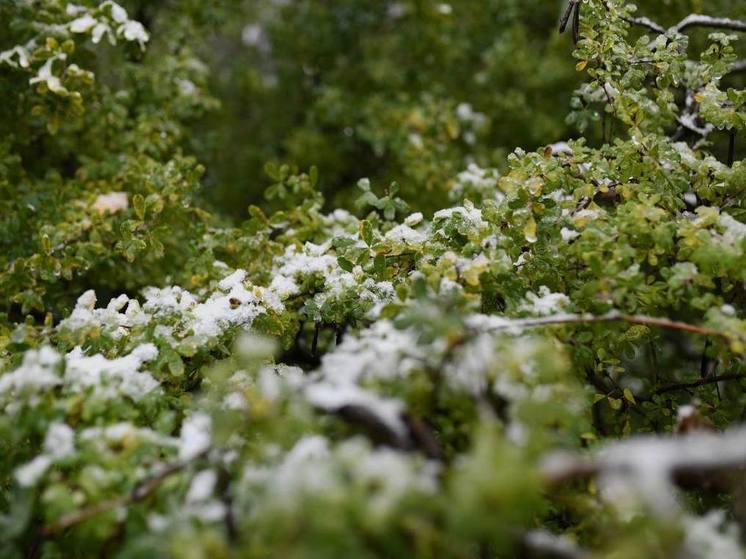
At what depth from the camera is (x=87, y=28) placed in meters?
3.24

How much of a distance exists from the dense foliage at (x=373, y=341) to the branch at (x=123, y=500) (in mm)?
→ 10

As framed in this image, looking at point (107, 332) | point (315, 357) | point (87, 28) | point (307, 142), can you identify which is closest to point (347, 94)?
point (307, 142)

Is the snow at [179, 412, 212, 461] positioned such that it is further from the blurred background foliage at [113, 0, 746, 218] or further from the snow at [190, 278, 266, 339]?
the blurred background foliage at [113, 0, 746, 218]

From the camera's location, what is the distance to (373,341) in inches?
62.5

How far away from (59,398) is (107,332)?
0.45 metres

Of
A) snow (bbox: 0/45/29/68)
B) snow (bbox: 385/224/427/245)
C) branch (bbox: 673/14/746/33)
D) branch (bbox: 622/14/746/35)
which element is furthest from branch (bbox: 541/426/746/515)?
snow (bbox: 0/45/29/68)

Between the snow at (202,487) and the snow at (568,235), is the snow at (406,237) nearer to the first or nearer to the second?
the snow at (568,235)

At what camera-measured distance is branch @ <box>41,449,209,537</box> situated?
1.37 metres

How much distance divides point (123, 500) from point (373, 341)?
2.12ft

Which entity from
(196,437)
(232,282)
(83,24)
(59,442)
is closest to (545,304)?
(196,437)

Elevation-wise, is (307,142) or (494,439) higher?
(494,439)

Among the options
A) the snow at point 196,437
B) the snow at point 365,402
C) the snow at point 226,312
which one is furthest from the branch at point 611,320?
the snow at point 226,312

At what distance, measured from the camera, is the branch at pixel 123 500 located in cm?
137

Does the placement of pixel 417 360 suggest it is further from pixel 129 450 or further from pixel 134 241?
pixel 134 241
